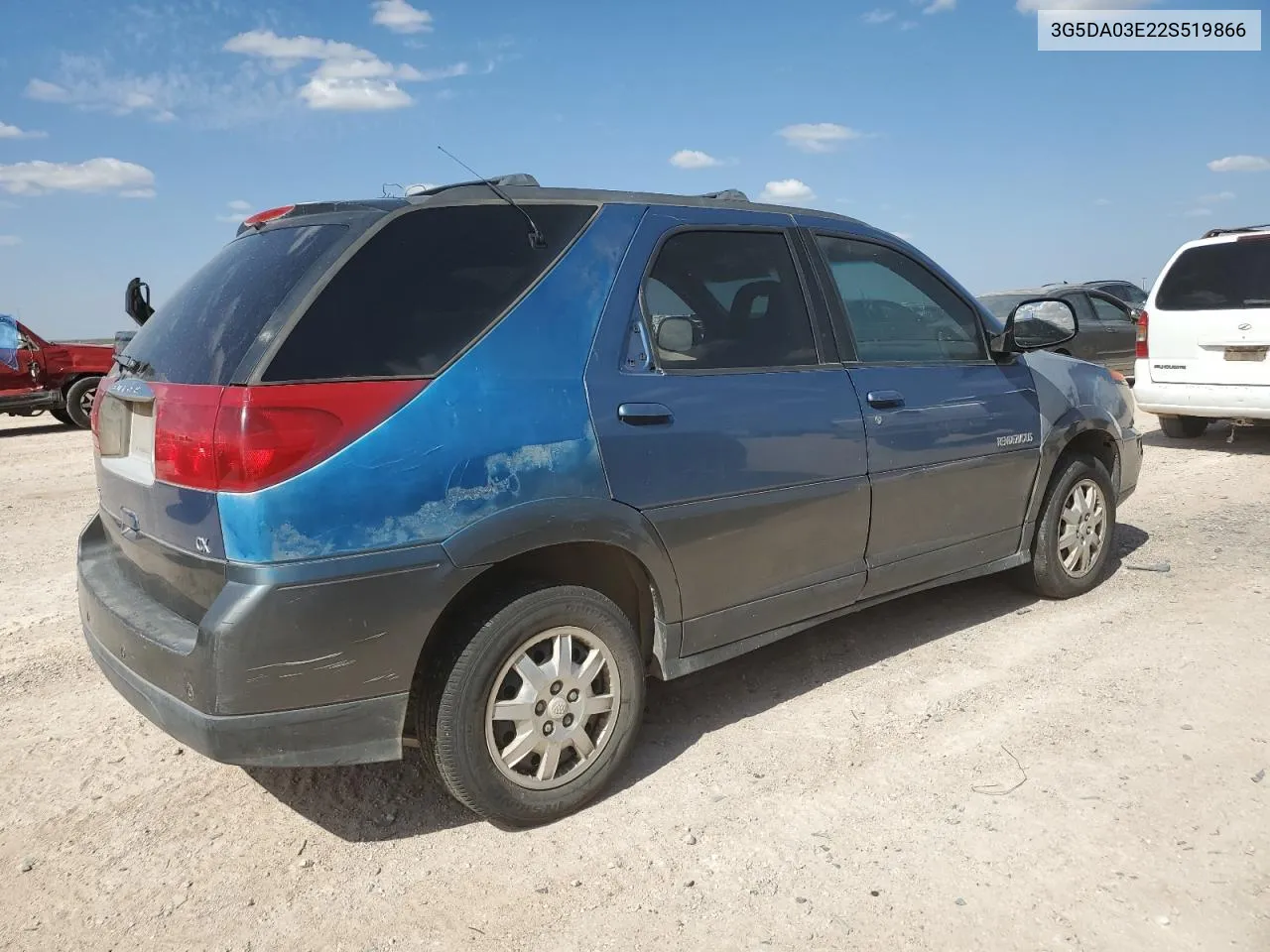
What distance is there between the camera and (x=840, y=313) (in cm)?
381

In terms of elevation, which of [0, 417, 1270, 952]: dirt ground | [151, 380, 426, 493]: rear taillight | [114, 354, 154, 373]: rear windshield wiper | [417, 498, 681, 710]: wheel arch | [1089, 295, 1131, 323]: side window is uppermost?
[1089, 295, 1131, 323]: side window

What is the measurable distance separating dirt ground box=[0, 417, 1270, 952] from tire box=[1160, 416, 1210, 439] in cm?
630

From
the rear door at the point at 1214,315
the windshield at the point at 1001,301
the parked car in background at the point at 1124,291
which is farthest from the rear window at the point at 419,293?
the parked car in background at the point at 1124,291

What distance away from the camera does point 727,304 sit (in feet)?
11.4

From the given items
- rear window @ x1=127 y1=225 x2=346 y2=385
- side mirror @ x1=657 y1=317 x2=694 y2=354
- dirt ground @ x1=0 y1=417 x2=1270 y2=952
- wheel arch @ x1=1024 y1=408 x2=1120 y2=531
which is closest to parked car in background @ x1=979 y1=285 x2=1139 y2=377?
wheel arch @ x1=1024 y1=408 x2=1120 y2=531

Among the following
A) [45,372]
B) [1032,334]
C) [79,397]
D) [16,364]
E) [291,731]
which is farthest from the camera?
[79,397]

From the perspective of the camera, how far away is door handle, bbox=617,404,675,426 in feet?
9.84

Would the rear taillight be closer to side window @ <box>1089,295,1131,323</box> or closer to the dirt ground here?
the dirt ground

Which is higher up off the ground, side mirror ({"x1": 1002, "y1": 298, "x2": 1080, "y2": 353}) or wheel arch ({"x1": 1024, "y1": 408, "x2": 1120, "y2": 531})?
side mirror ({"x1": 1002, "y1": 298, "x2": 1080, "y2": 353})

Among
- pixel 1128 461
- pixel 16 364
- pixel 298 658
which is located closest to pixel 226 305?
pixel 298 658

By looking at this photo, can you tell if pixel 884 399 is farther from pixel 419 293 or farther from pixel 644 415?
pixel 419 293

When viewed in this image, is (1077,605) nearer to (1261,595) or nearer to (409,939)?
(1261,595)

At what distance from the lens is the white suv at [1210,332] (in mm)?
8508

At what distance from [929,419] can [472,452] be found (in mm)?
2104
